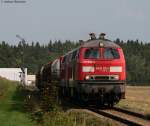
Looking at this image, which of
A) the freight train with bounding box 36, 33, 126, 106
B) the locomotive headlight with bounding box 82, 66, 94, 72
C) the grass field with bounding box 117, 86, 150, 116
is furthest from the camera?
the grass field with bounding box 117, 86, 150, 116

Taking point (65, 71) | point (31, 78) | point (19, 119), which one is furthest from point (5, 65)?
point (19, 119)

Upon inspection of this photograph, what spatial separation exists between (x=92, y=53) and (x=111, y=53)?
924mm

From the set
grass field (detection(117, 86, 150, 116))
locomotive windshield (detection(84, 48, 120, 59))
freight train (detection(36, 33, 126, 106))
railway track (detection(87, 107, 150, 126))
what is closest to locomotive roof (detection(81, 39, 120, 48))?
freight train (detection(36, 33, 126, 106))

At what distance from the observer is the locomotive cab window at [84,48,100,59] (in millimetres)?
28130

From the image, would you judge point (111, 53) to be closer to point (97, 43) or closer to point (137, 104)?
point (97, 43)

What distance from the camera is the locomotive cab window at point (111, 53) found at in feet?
92.4

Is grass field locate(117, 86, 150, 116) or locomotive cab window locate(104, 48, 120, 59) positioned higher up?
locomotive cab window locate(104, 48, 120, 59)

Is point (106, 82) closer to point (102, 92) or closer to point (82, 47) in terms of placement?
point (102, 92)

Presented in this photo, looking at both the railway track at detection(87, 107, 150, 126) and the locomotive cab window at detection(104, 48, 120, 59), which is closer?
the railway track at detection(87, 107, 150, 126)

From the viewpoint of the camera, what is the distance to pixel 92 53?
1116 inches

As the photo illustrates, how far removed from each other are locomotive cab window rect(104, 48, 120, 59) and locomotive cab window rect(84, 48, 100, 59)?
0.39m

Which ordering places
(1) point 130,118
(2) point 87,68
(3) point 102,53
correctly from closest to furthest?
1. (1) point 130,118
2. (2) point 87,68
3. (3) point 102,53

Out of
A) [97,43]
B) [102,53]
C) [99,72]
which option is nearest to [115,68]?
[99,72]

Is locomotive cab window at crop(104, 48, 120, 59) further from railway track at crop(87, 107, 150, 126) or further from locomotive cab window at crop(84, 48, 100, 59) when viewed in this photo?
railway track at crop(87, 107, 150, 126)
